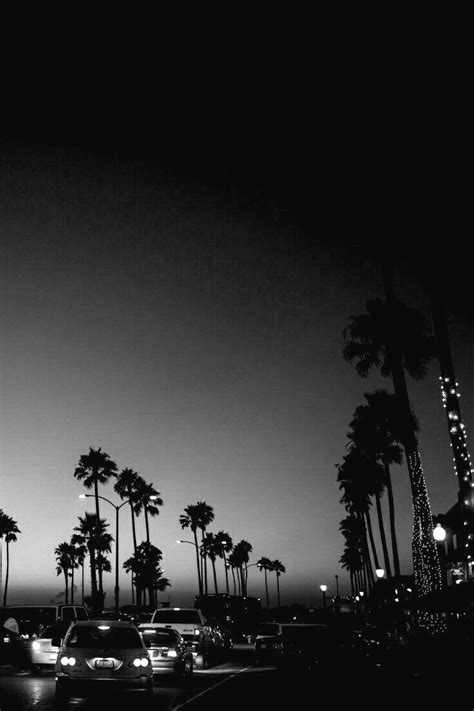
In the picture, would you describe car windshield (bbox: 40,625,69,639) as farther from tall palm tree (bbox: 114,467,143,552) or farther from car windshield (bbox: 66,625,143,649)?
tall palm tree (bbox: 114,467,143,552)

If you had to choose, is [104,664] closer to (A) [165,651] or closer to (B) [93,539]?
(A) [165,651]

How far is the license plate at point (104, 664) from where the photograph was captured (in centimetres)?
1467

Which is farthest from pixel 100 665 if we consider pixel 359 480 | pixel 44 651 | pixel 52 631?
pixel 359 480

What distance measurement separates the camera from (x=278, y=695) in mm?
17844

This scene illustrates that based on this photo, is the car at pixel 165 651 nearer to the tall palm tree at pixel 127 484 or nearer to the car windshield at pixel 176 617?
the car windshield at pixel 176 617

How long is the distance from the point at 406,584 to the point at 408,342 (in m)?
30.1

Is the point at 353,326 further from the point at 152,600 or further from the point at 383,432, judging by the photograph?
the point at 152,600

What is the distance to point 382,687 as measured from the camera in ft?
57.1

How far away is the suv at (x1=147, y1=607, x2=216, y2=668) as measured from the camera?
85.5 feet

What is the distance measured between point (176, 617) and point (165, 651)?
5.77 m

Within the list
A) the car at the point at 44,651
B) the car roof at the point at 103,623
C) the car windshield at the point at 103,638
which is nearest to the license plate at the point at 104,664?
the car windshield at the point at 103,638

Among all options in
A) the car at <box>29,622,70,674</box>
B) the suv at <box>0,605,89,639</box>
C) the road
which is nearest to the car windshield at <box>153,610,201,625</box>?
the suv at <box>0,605,89,639</box>

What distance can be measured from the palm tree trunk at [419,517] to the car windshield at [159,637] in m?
14.6

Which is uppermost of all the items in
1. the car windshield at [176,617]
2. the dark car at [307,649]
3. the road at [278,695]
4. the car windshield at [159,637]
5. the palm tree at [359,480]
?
the palm tree at [359,480]
